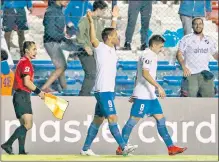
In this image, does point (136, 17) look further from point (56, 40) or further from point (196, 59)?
point (196, 59)

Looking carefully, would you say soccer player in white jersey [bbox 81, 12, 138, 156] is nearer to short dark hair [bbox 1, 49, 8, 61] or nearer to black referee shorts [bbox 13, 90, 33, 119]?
black referee shorts [bbox 13, 90, 33, 119]

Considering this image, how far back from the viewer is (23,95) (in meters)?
12.6

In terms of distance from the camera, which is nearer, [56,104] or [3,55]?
[56,104]

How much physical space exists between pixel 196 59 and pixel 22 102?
2471 millimetres

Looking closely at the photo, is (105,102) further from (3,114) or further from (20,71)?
(3,114)

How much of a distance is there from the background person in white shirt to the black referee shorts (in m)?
2.17

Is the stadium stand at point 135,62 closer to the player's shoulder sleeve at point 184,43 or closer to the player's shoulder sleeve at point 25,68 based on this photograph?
the player's shoulder sleeve at point 184,43

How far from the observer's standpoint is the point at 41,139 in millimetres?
13805

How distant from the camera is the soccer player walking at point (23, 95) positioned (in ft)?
41.1

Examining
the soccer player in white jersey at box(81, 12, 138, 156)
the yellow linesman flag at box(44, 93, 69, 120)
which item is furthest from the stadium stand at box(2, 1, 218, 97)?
the soccer player in white jersey at box(81, 12, 138, 156)

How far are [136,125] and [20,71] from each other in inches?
84.1

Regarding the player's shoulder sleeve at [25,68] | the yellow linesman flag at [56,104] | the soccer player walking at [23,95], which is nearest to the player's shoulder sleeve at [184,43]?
the yellow linesman flag at [56,104]

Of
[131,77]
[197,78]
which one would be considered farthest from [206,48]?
[131,77]

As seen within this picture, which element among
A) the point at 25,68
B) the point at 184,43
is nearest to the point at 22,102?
the point at 25,68
